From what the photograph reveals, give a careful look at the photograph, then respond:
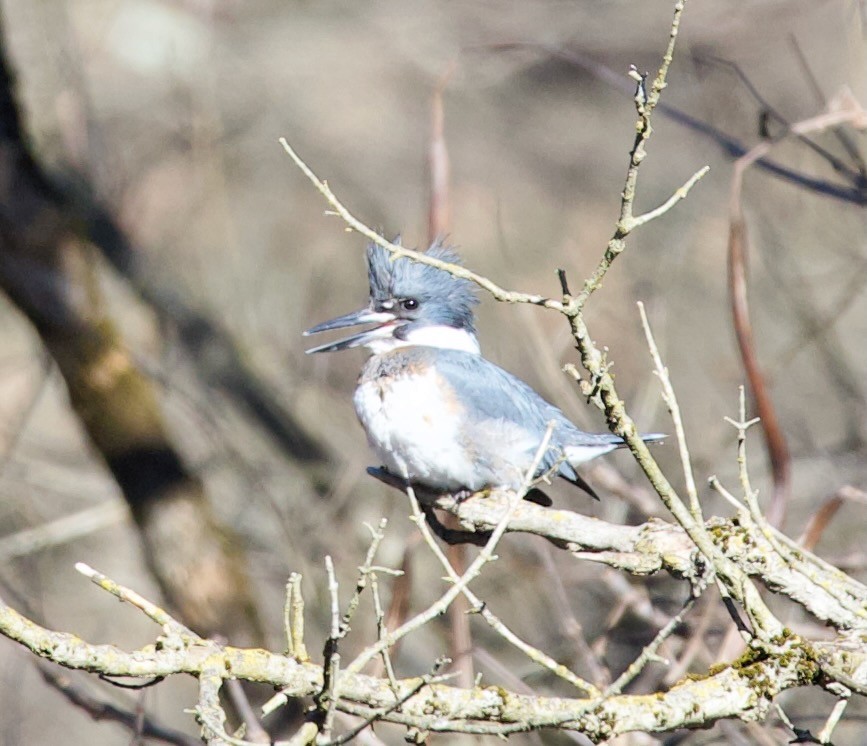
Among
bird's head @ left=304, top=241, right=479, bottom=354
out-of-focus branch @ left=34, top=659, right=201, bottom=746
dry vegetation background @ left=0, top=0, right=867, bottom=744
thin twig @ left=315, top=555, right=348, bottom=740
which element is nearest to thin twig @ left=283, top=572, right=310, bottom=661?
thin twig @ left=315, top=555, right=348, bottom=740

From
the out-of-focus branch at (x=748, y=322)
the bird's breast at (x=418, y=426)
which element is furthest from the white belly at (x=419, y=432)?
the out-of-focus branch at (x=748, y=322)

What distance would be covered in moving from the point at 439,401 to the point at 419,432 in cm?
12

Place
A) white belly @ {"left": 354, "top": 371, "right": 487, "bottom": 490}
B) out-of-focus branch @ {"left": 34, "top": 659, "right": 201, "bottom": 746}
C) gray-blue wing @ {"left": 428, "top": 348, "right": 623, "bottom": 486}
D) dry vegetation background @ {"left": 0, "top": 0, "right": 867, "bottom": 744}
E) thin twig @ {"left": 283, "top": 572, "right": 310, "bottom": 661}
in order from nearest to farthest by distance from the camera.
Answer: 1. thin twig @ {"left": 283, "top": 572, "right": 310, "bottom": 661}
2. out-of-focus branch @ {"left": 34, "top": 659, "right": 201, "bottom": 746}
3. white belly @ {"left": 354, "top": 371, "right": 487, "bottom": 490}
4. gray-blue wing @ {"left": 428, "top": 348, "right": 623, "bottom": 486}
5. dry vegetation background @ {"left": 0, "top": 0, "right": 867, "bottom": 744}

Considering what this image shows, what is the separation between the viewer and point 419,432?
2.86 meters

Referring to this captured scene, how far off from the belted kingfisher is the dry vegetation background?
598 millimetres

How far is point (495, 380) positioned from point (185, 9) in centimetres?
453

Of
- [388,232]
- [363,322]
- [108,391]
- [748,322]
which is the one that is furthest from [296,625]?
[388,232]

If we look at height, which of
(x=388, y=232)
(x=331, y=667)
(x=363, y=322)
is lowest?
(x=331, y=667)

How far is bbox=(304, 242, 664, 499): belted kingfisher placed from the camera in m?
2.86

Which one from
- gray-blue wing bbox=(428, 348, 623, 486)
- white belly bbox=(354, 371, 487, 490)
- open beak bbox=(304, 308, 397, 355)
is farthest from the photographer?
open beak bbox=(304, 308, 397, 355)

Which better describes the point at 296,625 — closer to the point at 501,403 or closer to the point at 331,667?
the point at 331,667

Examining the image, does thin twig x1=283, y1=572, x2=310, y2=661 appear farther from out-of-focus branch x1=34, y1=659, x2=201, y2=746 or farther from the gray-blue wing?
the gray-blue wing

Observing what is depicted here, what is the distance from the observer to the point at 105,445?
13.0ft

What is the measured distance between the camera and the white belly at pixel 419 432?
2.84 m
